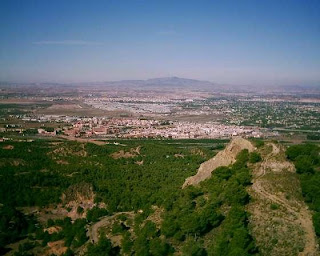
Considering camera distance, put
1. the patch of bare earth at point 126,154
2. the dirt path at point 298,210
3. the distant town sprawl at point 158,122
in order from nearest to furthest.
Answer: the dirt path at point 298,210, the patch of bare earth at point 126,154, the distant town sprawl at point 158,122

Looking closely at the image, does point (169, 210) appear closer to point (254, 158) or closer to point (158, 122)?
point (254, 158)

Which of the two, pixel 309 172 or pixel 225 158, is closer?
pixel 309 172

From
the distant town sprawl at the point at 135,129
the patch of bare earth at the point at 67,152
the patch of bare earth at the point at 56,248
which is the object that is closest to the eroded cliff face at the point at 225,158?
the patch of bare earth at the point at 56,248

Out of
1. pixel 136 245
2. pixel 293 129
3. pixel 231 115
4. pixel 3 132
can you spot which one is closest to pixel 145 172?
pixel 136 245

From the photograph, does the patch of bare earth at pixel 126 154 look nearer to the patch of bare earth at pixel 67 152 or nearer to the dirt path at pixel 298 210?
the patch of bare earth at pixel 67 152

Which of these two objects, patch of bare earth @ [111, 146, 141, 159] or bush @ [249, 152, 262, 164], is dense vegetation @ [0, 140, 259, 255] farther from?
patch of bare earth @ [111, 146, 141, 159]

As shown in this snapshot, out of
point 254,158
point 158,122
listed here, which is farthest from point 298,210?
point 158,122
